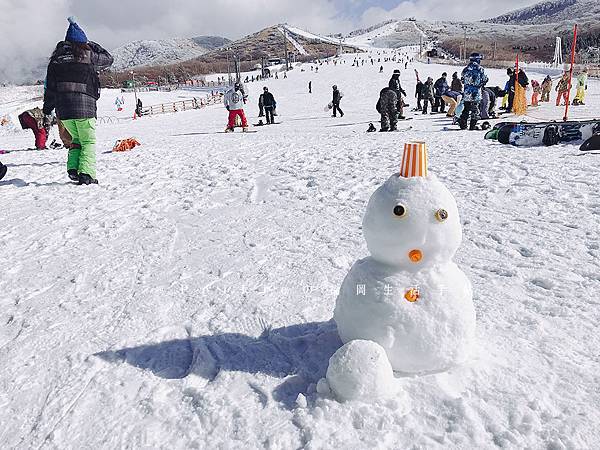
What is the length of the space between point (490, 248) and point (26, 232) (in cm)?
468

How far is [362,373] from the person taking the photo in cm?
183

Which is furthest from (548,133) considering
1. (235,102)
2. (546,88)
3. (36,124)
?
(546,88)

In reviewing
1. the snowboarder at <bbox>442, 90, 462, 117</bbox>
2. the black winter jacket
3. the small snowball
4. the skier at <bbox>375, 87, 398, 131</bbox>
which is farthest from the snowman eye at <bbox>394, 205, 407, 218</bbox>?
the snowboarder at <bbox>442, 90, 462, 117</bbox>

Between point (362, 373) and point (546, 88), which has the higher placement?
point (546, 88)

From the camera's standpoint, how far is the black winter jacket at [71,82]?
5.70m

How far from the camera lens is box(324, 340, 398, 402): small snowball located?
1.84 metres

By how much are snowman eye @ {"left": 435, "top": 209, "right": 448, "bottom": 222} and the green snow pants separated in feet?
18.4

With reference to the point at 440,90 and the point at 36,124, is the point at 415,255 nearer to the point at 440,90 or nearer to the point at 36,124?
the point at 36,124

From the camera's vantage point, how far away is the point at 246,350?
244 centimetres

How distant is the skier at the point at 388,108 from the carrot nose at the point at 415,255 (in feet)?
33.7

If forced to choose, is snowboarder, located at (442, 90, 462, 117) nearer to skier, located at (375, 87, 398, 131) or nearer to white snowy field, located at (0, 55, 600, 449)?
skier, located at (375, 87, 398, 131)

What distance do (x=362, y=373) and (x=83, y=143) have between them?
225 inches

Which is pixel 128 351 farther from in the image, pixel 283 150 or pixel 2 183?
pixel 283 150

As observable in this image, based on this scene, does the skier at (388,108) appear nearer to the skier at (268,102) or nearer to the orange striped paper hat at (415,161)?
the skier at (268,102)
